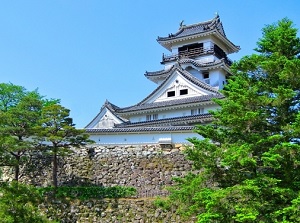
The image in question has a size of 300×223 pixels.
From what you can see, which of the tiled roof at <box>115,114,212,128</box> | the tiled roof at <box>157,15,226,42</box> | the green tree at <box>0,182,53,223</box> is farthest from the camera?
the tiled roof at <box>157,15,226,42</box>

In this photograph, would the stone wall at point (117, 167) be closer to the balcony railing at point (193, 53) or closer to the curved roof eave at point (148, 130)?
the curved roof eave at point (148, 130)

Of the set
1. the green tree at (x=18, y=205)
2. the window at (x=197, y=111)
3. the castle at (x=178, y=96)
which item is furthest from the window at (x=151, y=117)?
the green tree at (x=18, y=205)

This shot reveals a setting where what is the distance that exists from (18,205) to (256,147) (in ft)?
18.9

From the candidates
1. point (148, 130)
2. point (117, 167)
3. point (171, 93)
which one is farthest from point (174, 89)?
point (117, 167)

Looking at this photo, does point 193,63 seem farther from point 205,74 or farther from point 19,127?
point 19,127

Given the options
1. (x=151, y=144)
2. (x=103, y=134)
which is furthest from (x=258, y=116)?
(x=103, y=134)

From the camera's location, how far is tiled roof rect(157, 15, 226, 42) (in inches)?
1054

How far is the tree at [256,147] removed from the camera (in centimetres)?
921

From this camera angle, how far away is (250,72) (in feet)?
36.0

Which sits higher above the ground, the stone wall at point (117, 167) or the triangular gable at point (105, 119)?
the triangular gable at point (105, 119)

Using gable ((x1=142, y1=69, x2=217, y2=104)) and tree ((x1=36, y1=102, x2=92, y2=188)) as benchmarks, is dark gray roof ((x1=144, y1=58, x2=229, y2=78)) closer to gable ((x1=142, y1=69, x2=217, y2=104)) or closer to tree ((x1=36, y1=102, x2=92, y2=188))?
gable ((x1=142, y1=69, x2=217, y2=104))

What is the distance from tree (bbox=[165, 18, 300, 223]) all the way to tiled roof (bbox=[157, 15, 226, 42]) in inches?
621

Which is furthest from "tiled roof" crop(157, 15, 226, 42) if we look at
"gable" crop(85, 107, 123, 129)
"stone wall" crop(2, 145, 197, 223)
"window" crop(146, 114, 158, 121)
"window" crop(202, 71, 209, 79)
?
"stone wall" crop(2, 145, 197, 223)

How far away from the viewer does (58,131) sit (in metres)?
15.9
